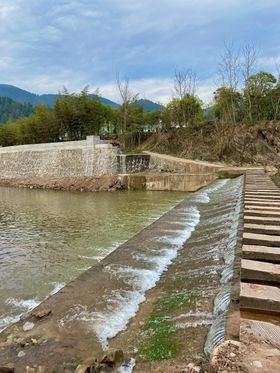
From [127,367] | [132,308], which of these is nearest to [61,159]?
[132,308]

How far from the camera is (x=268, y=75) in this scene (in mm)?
29734

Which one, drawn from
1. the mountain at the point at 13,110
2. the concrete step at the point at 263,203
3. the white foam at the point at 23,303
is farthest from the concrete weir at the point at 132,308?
the mountain at the point at 13,110

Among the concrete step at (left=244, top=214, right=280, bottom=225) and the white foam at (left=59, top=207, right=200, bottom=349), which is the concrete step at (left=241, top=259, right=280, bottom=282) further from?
the concrete step at (left=244, top=214, right=280, bottom=225)

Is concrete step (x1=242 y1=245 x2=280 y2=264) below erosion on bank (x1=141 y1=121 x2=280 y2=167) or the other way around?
below

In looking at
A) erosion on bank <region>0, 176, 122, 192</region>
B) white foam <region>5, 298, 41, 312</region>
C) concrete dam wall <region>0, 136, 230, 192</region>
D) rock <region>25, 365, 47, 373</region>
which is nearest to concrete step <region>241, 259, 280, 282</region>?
rock <region>25, 365, 47, 373</region>

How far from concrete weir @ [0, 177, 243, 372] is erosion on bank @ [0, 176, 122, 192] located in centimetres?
1538

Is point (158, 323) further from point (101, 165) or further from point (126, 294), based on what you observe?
point (101, 165)

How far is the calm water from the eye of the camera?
17.2 feet

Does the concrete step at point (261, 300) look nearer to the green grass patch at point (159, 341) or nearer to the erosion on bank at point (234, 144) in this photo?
the green grass patch at point (159, 341)

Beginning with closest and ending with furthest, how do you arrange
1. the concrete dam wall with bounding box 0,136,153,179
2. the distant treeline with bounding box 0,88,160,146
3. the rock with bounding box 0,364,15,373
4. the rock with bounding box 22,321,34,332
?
the rock with bounding box 0,364,15,373
the rock with bounding box 22,321,34,332
the concrete dam wall with bounding box 0,136,153,179
the distant treeline with bounding box 0,88,160,146

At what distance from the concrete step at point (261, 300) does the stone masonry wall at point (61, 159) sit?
20.6m

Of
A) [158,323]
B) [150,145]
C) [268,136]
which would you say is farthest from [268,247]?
[150,145]

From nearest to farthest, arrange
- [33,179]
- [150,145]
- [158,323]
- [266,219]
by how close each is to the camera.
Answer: [158,323] → [266,219] → [33,179] → [150,145]

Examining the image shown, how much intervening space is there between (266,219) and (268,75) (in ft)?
92.3
